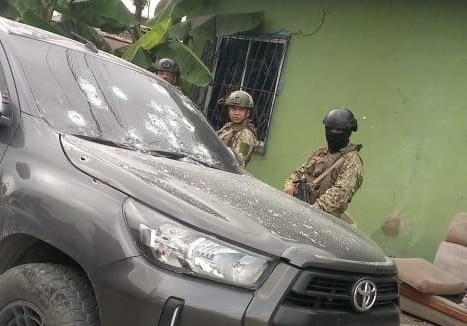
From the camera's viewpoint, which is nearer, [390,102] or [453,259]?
[453,259]

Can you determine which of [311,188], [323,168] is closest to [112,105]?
[311,188]

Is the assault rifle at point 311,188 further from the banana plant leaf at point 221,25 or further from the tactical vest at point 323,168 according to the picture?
the banana plant leaf at point 221,25

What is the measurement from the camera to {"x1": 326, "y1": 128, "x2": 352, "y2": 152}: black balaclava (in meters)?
5.11

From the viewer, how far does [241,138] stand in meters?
5.86

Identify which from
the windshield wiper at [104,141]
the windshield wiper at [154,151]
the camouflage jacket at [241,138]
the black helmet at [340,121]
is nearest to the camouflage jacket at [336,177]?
the black helmet at [340,121]

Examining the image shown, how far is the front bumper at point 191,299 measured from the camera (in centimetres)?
235

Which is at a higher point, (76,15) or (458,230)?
(76,15)

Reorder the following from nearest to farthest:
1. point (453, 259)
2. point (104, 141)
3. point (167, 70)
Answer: point (104, 141) → point (453, 259) → point (167, 70)

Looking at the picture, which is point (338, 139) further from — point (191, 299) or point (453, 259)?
point (191, 299)

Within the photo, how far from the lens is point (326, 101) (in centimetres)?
783

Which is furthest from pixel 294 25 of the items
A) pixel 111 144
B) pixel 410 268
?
pixel 111 144

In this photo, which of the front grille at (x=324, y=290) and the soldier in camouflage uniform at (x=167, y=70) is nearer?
the front grille at (x=324, y=290)

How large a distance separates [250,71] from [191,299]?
6.75 meters

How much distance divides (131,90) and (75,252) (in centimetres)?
144
